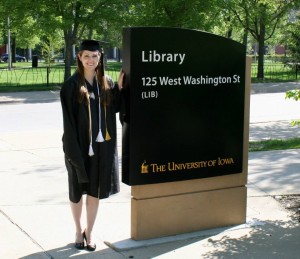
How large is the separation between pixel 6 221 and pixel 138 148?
1696mm

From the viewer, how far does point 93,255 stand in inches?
187

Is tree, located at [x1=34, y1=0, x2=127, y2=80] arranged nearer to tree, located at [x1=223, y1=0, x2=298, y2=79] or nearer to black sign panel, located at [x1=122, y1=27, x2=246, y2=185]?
tree, located at [x1=223, y1=0, x2=298, y2=79]

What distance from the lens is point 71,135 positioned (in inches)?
184

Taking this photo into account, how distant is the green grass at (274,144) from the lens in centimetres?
1017

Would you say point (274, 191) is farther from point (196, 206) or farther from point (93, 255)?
point (93, 255)

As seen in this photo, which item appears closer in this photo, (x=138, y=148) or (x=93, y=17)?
(x=138, y=148)

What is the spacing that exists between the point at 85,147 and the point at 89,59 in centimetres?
75

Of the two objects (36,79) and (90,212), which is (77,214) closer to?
(90,212)

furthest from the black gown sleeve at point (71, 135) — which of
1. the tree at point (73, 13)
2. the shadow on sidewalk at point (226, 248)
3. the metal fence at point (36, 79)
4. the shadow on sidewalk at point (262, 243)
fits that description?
the metal fence at point (36, 79)

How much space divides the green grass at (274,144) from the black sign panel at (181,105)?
4641 millimetres

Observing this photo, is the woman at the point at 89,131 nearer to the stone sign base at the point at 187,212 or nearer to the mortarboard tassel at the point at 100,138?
the mortarboard tassel at the point at 100,138

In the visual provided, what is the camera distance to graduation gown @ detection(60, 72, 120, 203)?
4.68m

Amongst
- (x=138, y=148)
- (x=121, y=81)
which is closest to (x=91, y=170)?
(x=138, y=148)

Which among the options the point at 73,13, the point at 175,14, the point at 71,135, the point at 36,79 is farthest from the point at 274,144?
the point at 36,79
